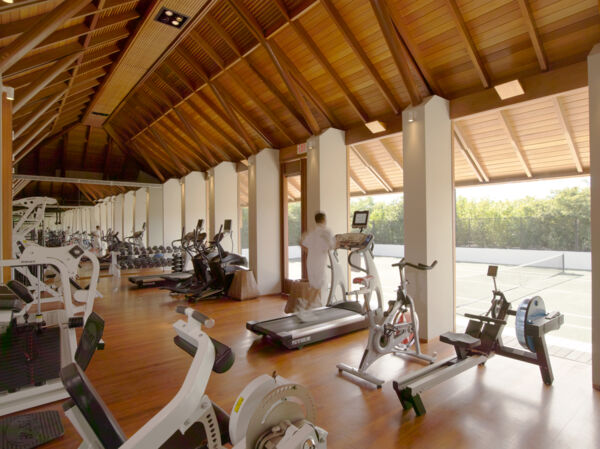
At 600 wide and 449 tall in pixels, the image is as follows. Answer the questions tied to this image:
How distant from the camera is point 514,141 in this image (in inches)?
216

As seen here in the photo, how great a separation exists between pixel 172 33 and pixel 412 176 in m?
4.40

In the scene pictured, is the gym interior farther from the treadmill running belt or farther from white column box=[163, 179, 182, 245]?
white column box=[163, 179, 182, 245]

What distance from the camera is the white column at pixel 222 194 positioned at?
9828 mm

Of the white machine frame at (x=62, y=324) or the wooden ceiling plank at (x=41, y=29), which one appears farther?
the wooden ceiling plank at (x=41, y=29)

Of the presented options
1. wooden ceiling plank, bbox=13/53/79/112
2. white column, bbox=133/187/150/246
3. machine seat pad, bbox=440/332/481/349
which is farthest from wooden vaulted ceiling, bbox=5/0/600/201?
white column, bbox=133/187/150/246

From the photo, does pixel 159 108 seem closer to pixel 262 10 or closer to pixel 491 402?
pixel 262 10

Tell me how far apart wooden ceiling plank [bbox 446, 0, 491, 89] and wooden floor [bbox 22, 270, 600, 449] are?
11.0 feet

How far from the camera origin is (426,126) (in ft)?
15.4

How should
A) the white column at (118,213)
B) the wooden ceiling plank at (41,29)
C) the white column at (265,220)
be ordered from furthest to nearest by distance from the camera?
the white column at (118,213) < the white column at (265,220) < the wooden ceiling plank at (41,29)

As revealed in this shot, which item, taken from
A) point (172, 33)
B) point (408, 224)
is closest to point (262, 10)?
point (172, 33)

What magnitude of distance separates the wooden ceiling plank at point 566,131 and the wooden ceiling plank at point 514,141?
2.09 feet

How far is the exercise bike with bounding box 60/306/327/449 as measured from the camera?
1.41 m

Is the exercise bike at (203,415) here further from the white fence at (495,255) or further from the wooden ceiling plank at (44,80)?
the wooden ceiling plank at (44,80)

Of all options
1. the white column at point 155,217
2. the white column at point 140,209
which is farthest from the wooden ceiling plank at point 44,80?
the white column at point 140,209
